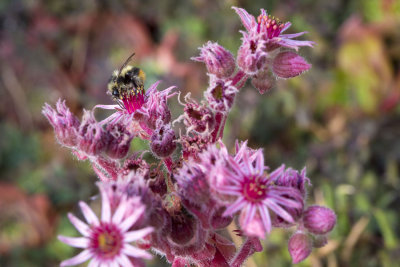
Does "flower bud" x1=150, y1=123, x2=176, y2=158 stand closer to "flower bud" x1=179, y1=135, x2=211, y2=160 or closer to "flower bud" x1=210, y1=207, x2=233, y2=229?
"flower bud" x1=179, y1=135, x2=211, y2=160

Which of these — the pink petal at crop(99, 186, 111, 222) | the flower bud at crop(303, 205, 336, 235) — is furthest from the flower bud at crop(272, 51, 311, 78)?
the pink petal at crop(99, 186, 111, 222)

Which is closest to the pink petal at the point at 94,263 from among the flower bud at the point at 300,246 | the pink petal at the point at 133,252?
the pink petal at the point at 133,252

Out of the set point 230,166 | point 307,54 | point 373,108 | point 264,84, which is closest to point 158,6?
point 307,54

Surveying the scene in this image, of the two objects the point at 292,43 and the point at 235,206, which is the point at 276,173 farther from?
the point at 292,43

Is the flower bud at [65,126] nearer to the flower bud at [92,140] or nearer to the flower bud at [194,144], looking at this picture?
the flower bud at [92,140]

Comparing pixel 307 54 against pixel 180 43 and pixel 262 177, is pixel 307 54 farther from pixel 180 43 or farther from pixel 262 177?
pixel 262 177

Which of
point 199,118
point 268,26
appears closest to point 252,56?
point 268,26
